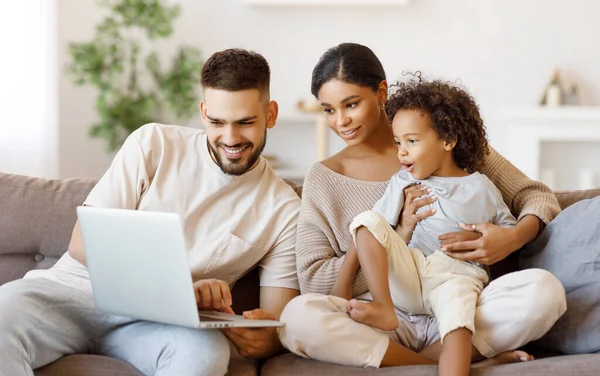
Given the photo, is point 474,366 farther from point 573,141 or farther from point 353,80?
point 573,141

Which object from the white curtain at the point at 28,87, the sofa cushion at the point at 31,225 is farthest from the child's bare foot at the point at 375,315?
the white curtain at the point at 28,87

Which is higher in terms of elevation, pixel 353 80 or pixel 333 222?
pixel 353 80

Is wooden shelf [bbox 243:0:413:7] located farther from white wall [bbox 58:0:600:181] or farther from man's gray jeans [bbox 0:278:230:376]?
man's gray jeans [bbox 0:278:230:376]

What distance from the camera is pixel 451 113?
2082 millimetres

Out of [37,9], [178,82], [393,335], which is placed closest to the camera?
[393,335]

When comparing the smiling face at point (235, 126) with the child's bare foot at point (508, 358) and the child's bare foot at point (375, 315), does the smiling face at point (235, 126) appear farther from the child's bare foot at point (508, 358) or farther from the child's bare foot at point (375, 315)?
the child's bare foot at point (508, 358)

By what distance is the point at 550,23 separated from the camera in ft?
16.7

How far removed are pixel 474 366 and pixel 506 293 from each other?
0.17 m

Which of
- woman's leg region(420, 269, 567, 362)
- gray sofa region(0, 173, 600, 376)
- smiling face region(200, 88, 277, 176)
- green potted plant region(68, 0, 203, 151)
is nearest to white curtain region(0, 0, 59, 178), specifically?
green potted plant region(68, 0, 203, 151)

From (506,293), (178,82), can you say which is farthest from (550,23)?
(506,293)

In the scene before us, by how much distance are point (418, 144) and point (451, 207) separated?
170 millimetres

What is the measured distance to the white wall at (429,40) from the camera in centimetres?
507

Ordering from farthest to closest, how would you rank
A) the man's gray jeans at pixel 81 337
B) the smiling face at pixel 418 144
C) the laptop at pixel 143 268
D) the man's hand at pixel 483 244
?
the smiling face at pixel 418 144 → the man's hand at pixel 483 244 → the man's gray jeans at pixel 81 337 → the laptop at pixel 143 268

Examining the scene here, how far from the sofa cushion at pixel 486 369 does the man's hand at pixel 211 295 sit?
0.58 feet
